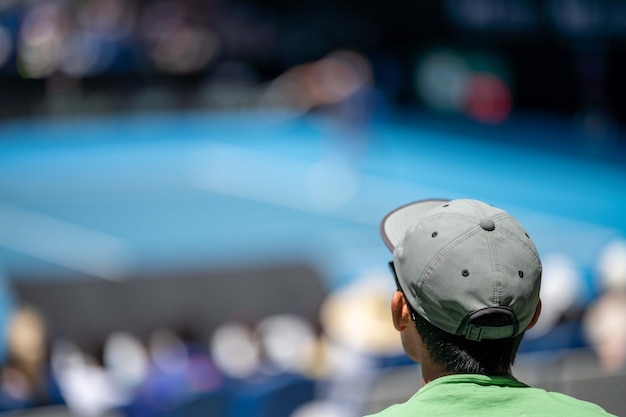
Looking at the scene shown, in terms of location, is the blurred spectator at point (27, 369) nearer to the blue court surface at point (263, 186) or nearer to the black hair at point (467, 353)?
the blue court surface at point (263, 186)

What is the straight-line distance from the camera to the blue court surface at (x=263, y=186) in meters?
14.1

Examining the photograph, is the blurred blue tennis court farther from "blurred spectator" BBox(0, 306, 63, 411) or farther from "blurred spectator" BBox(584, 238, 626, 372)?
"blurred spectator" BBox(0, 306, 63, 411)

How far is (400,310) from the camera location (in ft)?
7.34

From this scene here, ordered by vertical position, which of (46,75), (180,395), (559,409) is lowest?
(180,395)

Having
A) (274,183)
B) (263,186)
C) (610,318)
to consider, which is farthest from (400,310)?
(274,183)

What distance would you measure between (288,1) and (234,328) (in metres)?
21.5

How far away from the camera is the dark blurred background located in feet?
20.6

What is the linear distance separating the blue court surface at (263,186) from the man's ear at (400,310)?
23.2 feet

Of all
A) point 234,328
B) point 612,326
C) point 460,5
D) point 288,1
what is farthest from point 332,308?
point 288,1

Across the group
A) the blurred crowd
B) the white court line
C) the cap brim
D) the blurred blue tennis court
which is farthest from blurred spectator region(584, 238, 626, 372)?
the white court line

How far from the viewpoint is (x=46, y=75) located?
78.1 ft

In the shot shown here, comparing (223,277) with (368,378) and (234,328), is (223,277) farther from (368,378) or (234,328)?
(368,378)

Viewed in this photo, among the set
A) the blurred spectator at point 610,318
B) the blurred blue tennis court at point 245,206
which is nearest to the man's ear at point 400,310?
the blurred blue tennis court at point 245,206

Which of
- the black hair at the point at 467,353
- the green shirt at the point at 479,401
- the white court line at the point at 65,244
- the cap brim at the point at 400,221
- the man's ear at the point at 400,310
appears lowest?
the white court line at the point at 65,244
